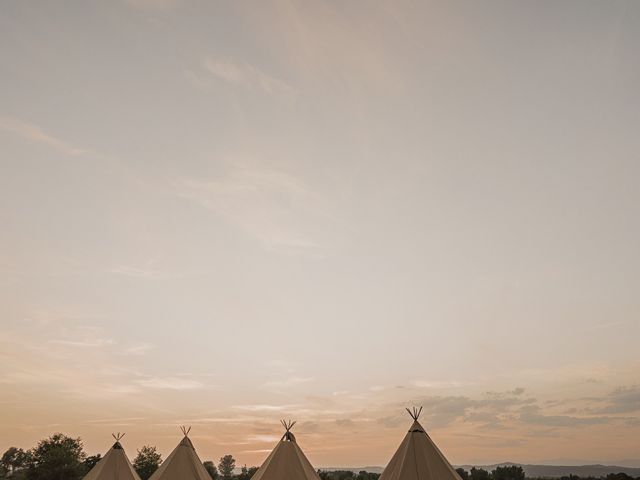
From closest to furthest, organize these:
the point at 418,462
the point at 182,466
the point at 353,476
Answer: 1. the point at 418,462
2. the point at 182,466
3. the point at 353,476

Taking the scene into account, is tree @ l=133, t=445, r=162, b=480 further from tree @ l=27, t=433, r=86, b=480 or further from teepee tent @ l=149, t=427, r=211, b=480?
teepee tent @ l=149, t=427, r=211, b=480

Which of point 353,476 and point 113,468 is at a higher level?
point 113,468

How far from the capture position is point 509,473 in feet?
112

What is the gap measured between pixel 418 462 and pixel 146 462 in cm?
3222

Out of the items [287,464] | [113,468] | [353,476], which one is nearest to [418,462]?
[287,464]

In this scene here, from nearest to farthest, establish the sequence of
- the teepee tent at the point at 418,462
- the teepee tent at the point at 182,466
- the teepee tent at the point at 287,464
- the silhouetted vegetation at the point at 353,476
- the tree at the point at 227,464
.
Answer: the teepee tent at the point at 418,462 < the teepee tent at the point at 287,464 < the teepee tent at the point at 182,466 < the silhouetted vegetation at the point at 353,476 < the tree at the point at 227,464

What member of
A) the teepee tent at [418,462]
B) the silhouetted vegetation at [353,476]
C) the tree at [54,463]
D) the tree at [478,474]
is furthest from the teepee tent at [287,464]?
the tree at [54,463]

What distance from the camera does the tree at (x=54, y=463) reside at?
116ft

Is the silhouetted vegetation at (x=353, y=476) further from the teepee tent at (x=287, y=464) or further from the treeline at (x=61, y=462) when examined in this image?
the teepee tent at (x=287, y=464)

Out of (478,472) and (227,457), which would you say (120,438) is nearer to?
(478,472)

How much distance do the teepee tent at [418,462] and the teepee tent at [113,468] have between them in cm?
1230

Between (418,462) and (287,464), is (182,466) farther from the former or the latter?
(418,462)

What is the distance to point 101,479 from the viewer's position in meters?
21.6

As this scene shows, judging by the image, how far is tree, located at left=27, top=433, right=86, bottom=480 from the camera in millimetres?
35281
